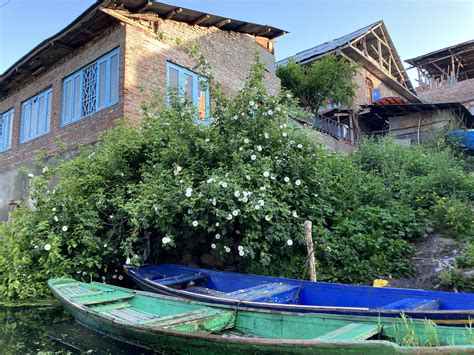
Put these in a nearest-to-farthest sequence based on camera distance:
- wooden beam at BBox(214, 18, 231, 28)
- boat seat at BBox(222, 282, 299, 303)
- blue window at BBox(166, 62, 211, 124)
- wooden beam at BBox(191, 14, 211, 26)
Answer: boat seat at BBox(222, 282, 299, 303) → blue window at BBox(166, 62, 211, 124) → wooden beam at BBox(191, 14, 211, 26) → wooden beam at BBox(214, 18, 231, 28)

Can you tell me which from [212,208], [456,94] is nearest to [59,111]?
[212,208]

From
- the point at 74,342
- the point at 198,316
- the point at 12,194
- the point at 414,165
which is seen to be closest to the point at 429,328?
the point at 198,316

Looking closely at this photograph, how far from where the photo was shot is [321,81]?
15195 mm

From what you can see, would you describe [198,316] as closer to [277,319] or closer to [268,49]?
[277,319]

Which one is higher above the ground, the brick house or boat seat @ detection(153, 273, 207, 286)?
the brick house

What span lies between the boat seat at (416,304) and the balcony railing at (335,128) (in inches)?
460

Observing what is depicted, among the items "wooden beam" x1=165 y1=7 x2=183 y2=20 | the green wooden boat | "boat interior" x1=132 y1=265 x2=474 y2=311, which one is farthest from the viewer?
"wooden beam" x1=165 y1=7 x2=183 y2=20

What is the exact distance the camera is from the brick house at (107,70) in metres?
9.22

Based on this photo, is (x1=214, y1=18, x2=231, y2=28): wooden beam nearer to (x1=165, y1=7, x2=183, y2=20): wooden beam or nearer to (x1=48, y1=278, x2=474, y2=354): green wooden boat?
(x1=165, y1=7, x2=183, y2=20): wooden beam

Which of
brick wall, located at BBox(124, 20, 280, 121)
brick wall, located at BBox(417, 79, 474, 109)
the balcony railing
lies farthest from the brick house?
Result: brick wall, located at BBox(417, 79, 474, 109)

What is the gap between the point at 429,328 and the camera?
2.82m

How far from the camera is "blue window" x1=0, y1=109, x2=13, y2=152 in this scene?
43.3 ft

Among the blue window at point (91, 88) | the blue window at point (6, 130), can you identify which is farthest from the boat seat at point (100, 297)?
the blue window at point (6, 130)

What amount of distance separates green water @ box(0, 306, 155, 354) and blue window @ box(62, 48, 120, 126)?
5246 mm
